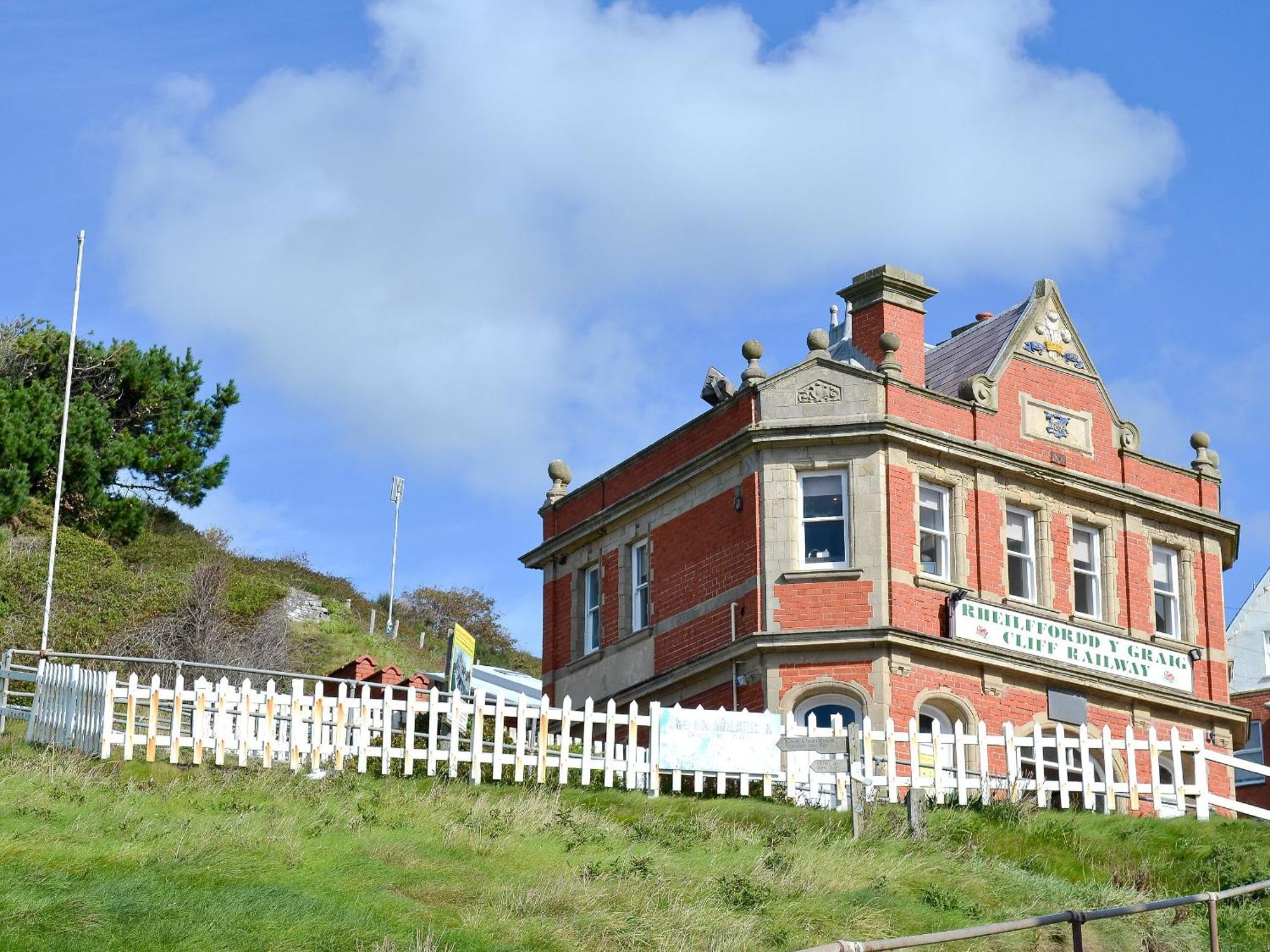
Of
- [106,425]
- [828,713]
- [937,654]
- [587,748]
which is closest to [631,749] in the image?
[587,748]

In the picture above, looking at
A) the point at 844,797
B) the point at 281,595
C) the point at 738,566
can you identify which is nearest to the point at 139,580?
the point at 281,595

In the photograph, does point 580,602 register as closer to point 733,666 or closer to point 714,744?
point 733,666

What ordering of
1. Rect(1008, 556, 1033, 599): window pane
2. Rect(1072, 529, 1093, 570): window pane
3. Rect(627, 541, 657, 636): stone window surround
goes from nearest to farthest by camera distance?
Rect(1008, 556, 1033, 599): window pane < Rect(1072, 529, 1093, 570): window pane < Rect(627, 541, 657, 636): stone window surround

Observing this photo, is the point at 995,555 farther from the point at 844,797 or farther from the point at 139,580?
the point at 139,580

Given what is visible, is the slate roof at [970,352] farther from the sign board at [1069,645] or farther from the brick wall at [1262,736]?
the brick wall at [1262,736]

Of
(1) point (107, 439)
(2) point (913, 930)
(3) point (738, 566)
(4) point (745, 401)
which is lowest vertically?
(2) point (913, 930)

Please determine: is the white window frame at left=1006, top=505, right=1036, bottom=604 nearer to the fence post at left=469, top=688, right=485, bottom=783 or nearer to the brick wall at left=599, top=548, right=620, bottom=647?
the brick wall at left=599, top=548, right=620, bottom=647

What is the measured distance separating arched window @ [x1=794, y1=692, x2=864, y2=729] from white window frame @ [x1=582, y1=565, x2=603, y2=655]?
6469 mm

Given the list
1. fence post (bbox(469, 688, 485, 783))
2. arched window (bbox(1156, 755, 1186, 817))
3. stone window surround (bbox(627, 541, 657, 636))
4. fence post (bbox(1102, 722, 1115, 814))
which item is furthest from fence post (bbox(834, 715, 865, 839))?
stone window surround (bbox(627, 541, 657, 636))

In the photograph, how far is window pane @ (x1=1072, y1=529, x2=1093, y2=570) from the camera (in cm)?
3359

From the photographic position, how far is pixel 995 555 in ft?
106

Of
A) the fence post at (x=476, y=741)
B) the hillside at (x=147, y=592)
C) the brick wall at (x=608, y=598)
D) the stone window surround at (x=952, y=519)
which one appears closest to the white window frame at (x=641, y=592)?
the brick wall at (x=608, y=598)

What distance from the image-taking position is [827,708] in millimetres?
30453

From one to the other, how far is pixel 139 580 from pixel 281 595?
846 cm
